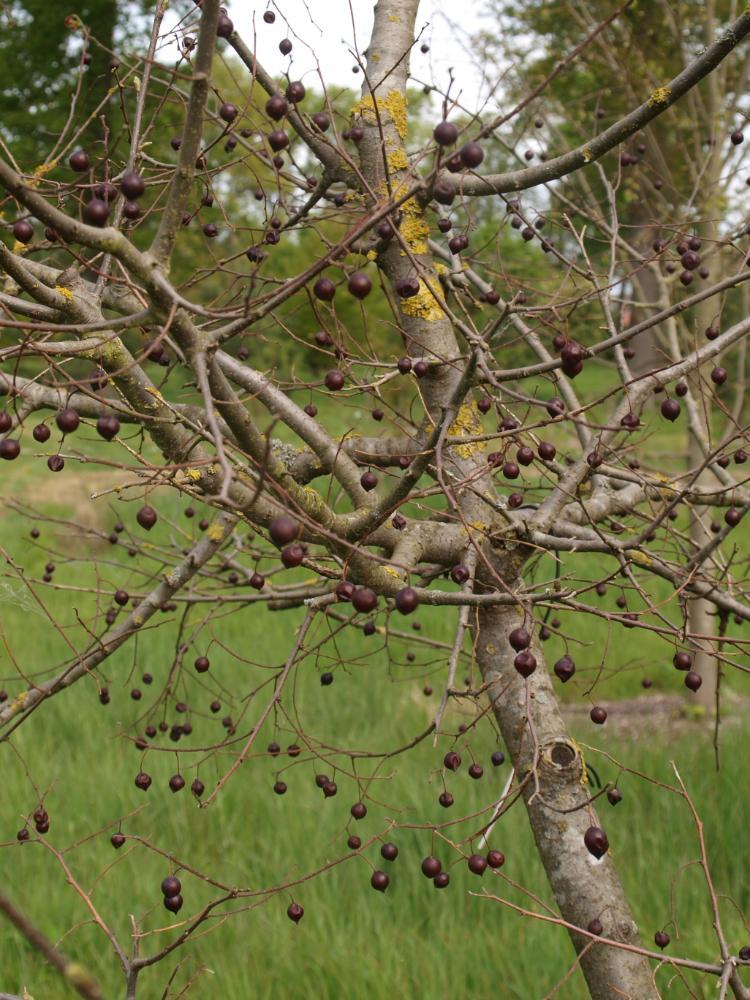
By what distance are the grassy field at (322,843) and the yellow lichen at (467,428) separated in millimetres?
388

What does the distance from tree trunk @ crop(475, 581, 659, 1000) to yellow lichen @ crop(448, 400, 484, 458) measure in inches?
17.3

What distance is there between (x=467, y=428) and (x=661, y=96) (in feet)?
2.63

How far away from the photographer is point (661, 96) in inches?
70.1

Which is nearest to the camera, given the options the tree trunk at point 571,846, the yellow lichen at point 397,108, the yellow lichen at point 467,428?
the tree trunk at point 571,846

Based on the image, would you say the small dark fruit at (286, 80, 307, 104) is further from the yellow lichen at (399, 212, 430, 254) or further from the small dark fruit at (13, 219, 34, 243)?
the small dark fruit at (13, 219, 34, 243)

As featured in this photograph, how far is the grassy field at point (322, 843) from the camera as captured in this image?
319 cm

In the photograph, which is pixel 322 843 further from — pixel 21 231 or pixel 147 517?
pixel 21 231

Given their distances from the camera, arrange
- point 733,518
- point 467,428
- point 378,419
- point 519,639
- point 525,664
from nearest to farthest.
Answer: point 519,639
point 525,664
point 733,518
point 467,428
point 378,419

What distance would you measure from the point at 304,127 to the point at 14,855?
3245 millimetres

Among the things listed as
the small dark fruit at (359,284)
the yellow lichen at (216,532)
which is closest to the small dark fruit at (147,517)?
the yellow lichen at (216,532)

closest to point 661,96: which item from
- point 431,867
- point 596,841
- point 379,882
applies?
point 596,841

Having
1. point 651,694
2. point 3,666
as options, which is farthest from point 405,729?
point 3,666

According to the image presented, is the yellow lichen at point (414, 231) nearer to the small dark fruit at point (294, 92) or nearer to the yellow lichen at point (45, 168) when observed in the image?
the small dark fruit at point (294, 92)

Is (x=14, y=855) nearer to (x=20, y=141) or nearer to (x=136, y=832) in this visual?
(x=136, y=832)
